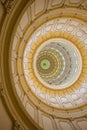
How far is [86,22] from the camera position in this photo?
7.93 m

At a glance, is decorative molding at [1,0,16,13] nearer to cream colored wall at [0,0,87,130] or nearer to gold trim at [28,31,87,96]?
cream colored wall at [0,0,87,130]

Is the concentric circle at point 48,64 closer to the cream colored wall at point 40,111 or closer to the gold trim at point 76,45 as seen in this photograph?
the gold trim at point 76,45

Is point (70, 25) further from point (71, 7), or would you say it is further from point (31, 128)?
point (31, 128)

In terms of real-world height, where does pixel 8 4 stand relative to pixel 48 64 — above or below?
above

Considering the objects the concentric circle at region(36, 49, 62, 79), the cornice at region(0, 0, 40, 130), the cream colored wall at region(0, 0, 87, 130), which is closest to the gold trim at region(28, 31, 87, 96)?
the cream colored wall at region(0, 0, 87, 130)

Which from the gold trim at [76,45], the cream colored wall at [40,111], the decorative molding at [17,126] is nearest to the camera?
the decorative molding at [17,126]

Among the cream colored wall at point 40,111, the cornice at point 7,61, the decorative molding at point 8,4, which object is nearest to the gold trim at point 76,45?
the cream colored wall at point 40,111

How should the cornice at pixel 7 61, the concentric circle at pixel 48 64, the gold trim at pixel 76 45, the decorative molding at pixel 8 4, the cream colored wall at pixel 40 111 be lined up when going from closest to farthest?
the decorative molding at pixel 8 4
the cornice at pixel 7 61
the cream colored wall at pixel 40 111
the gold trim at pixel 76 45
the concentric circle at pixel 48 64

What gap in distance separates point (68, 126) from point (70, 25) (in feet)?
14.9

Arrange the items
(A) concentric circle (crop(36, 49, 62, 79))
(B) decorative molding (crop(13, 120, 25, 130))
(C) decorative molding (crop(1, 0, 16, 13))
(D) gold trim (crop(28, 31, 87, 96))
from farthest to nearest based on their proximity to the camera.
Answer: (A) concentric circle (crop(36, 49, 62, 79)) → (D) gold trim (crop(28, 31, 87, 96)) → (B) decorative molding (crop(13, 120, 25, 130)) → (C) decorative molding (crop(1, 0, 16, 13))

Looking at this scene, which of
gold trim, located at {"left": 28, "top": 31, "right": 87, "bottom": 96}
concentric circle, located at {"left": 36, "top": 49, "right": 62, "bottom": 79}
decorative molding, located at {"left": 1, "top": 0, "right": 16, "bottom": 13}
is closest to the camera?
decorative molding, located at {"left": 1, "top": 0, "right": 16, "bottom": 13}

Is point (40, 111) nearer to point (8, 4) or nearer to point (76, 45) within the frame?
point (8, 4)

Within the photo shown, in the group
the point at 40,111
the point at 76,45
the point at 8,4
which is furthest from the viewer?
the point at 76,45

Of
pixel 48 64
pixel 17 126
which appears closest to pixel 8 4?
pixel 17 126
